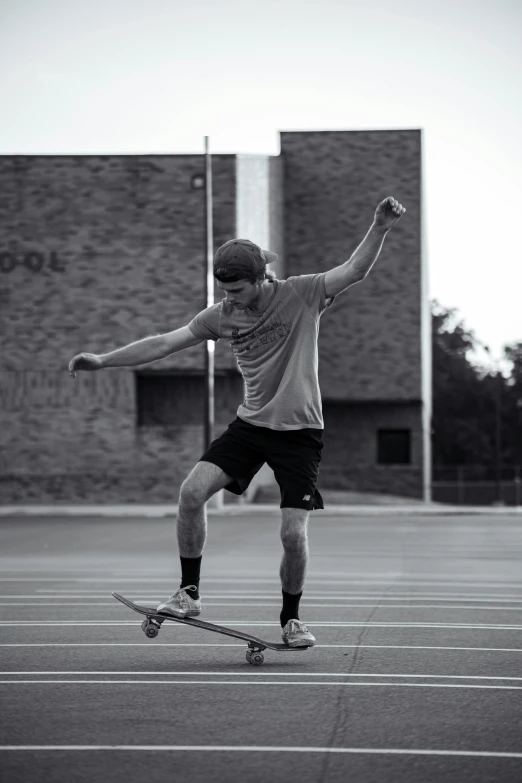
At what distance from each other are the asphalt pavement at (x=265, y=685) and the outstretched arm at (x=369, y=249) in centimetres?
191

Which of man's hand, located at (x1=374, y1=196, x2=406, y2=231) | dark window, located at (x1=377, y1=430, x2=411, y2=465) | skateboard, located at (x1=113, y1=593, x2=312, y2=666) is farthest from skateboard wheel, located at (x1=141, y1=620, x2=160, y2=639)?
dark window, located at (x1=377, y1=430, x2=411, y2=465)

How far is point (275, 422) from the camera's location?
20.8 ft

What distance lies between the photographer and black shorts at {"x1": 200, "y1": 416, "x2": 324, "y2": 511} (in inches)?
249

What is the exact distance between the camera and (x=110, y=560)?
1540cm

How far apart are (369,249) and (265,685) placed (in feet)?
7.00

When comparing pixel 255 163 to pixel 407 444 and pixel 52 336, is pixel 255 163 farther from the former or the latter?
pixel 407 444

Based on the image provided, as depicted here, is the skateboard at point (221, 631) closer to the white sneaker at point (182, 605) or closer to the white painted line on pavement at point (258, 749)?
the white sneaker at point (182, 605)

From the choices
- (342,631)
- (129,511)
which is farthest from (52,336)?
(342,631)

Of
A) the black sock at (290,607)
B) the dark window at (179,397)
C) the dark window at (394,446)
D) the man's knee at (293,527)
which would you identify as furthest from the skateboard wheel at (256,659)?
the dark window at (394,446)

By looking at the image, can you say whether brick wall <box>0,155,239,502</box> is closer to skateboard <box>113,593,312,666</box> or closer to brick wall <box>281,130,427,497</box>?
brick wall <box>281,130,427,497</box>

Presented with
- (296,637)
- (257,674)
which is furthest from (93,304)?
(257,674)

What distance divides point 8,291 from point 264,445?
1342 inches

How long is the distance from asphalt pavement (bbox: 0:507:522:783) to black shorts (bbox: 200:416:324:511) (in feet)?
2.81

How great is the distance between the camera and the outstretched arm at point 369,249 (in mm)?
5957
